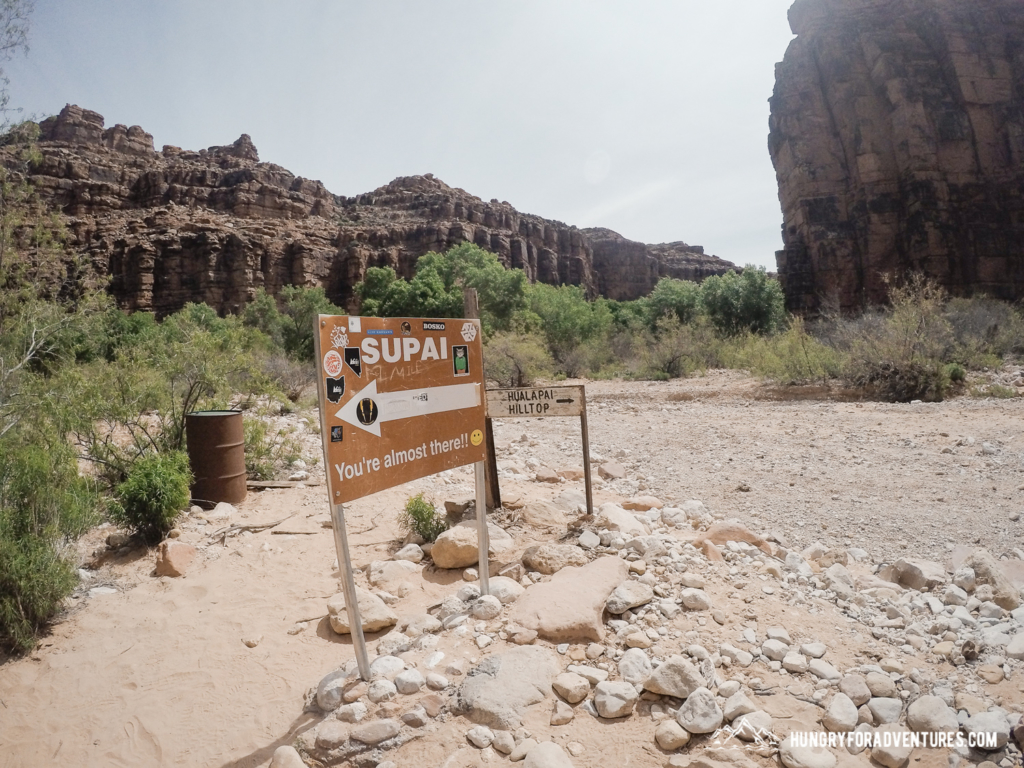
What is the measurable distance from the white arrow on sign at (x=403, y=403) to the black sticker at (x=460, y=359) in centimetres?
10

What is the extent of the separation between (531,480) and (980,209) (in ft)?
125

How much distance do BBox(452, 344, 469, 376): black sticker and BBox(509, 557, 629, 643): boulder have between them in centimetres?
147

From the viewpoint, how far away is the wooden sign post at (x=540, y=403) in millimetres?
4465

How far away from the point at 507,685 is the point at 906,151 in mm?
39740

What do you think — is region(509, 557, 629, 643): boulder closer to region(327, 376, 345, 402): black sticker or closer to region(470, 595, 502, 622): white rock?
region(470, 595, 502, 622): white rock

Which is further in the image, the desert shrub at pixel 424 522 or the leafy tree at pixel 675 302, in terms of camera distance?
the leafy tree at pixel 675 302

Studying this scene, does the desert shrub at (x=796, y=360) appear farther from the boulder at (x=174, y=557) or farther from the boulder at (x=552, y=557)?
the boulder at (x=174, y=557)

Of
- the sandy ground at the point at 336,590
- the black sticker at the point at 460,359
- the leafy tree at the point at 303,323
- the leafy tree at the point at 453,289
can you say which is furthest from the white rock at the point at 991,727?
the leafy tree at the point at 303,323

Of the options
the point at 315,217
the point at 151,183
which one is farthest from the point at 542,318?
the point at 151,183

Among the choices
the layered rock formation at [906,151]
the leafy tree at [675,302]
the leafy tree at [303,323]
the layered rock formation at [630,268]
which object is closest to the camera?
the leafy tree at [303,323]

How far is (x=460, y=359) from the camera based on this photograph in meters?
3.61

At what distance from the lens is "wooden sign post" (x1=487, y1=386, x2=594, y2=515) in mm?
4465

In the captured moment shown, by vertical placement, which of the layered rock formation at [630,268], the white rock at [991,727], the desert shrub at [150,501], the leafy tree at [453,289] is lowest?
the white rock at [991,727]

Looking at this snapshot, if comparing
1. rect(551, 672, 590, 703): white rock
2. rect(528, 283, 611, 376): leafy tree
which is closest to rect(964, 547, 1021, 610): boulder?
rect(551, 672, 590, 703): white rock
